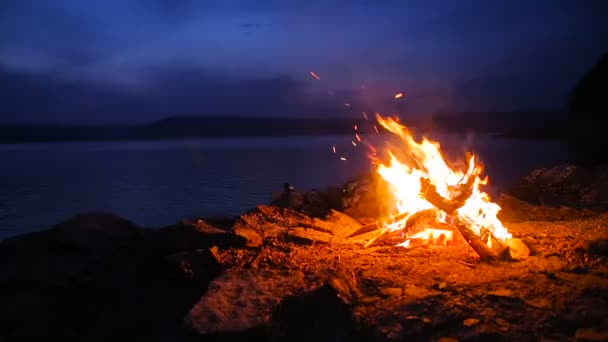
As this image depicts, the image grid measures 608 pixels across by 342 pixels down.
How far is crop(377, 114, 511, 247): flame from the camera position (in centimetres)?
725

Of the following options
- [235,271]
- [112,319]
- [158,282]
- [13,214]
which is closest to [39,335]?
[112,319]

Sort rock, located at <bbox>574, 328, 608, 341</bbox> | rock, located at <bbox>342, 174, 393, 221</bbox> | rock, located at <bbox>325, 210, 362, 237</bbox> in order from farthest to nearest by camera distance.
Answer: rock, located at <bbox>342, 174, 393, 221</bbox>
rock, located at <bbox>325, 210, 362, 237</bbox>
rock, located at <bbox>574, 328, 608, 341</bbox>

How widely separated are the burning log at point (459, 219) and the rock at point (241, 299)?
2413 mm

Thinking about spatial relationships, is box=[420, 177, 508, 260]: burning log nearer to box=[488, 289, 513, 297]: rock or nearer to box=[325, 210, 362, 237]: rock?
box=[488, 289, 513, 297]: rock

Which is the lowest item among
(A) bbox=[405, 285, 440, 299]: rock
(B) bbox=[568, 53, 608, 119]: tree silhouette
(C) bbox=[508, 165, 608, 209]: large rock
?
(A) bbox=[405, 285, 440, 299]: rock

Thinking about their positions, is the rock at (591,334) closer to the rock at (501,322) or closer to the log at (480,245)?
the rock at (501,322)

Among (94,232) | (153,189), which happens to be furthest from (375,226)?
(153,189)

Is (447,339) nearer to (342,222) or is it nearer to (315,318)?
(315,318)

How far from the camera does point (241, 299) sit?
5.38 m

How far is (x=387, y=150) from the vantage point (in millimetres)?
9281

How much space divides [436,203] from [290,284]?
2.76 m

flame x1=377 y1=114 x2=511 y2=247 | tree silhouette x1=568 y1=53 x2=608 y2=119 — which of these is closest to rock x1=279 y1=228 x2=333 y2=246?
flame x1=377 y1=114 x2=511 y2=247

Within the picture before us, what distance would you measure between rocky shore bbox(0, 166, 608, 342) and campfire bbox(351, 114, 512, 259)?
0.91 feet

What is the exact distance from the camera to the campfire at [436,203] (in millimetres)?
6875
